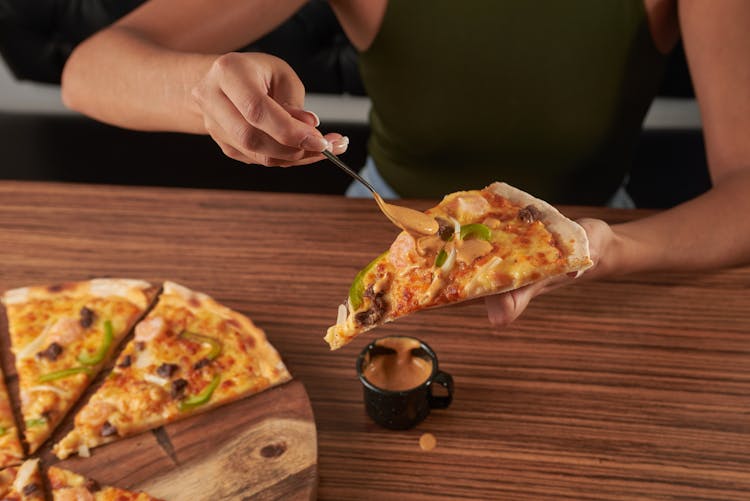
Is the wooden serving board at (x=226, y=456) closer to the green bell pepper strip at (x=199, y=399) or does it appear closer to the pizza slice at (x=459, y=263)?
the green bell pepper strip at (x=199, y=399)

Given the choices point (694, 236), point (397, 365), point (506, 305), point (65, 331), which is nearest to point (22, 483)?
point (65, 331)

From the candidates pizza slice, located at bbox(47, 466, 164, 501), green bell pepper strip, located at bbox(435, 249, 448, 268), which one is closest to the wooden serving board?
pizza slice, located at bbox(47, 466, 164, 501)

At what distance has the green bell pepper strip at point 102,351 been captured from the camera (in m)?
1.86

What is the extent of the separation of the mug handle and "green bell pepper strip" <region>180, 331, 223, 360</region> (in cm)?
53

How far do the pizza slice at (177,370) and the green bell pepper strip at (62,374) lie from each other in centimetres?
6

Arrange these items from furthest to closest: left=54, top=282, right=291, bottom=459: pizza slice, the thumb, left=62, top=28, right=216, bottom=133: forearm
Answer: left=62, top=28, right=216, bottom=133: forearm < left=54, top=282, right=291, bottom=459: pizza slice < the thumb

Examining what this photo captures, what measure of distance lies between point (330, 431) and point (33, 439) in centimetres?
65

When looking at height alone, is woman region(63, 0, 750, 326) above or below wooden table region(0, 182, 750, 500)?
above

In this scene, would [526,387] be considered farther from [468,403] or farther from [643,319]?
[643,319]

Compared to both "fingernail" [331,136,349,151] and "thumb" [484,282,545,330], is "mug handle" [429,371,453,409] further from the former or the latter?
"fingernail" [331,136,349,151]

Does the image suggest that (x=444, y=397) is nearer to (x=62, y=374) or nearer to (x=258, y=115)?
(x=258, y=115)

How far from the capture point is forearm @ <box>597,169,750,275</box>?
1.78 meters

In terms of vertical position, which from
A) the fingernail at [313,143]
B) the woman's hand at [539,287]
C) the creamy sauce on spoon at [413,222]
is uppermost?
the fingernail at [313,143]

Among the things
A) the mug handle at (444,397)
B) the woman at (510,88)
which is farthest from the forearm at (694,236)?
the mug handle at (444,397)
